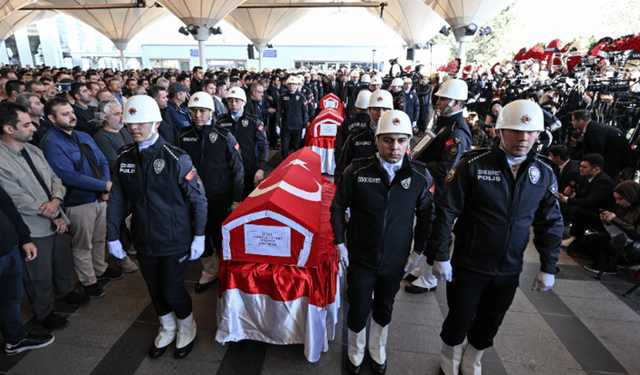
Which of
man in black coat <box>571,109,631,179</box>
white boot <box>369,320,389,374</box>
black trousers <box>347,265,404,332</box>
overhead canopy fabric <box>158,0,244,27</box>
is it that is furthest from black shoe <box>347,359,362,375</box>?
overhead canopy fabric <box>158,0,244,27</box>

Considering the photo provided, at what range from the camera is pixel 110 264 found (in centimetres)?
433

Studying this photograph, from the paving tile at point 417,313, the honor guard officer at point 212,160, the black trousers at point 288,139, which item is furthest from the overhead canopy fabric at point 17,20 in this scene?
the paving tile at point 417,313

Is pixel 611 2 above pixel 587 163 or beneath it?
above

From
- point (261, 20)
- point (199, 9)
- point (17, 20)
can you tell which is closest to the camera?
point (199, 9)

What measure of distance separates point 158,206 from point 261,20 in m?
32.2

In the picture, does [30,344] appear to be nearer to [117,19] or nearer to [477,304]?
[477,304]

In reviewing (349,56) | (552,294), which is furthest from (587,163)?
(349,56)

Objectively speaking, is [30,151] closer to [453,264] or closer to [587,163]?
[453,264]

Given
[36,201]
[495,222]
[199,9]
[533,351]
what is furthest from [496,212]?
[199,9]

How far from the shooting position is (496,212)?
2254 millimetres

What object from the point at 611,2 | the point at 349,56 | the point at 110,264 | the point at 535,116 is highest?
the point at 611,2

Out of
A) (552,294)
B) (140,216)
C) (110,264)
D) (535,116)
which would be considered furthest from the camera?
(110,264)

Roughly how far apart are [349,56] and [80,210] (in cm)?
3925

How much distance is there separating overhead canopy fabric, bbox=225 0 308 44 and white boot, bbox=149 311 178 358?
105ft
